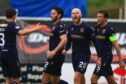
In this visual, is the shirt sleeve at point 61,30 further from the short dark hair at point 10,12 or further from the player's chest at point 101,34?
the short dark hair at point 10,12

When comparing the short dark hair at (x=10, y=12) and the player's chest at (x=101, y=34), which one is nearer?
the short dark hair at (x=10, y=12)

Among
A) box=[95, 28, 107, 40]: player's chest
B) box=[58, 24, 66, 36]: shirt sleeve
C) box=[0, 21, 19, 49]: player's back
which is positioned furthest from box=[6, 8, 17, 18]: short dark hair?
box=[95, 28, 107, 40]: player's chest

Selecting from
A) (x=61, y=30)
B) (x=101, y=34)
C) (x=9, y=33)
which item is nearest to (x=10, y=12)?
(x=9, y=33)

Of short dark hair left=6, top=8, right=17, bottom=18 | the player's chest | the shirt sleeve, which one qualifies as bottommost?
the player's chest

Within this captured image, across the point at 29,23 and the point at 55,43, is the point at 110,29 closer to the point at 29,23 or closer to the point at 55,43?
the point at 55,43

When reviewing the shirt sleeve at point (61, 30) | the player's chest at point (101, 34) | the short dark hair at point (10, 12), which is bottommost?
the player's chest at point (101, 34)

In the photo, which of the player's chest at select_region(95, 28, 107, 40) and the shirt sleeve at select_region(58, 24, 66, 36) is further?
the player's chest at select_region(95, 28, 107, 40)

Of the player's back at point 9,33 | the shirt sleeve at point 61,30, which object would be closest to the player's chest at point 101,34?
the shirt sleeve at point 61,30

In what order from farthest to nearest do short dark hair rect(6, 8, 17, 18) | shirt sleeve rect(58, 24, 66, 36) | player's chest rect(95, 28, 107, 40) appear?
player's chest rect(95, 28, 107, 40), shirt sleeve rect(58, 24, 66, 36), short dark hair rect(6, 8, 17, 18)

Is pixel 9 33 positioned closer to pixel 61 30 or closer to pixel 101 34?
pixel 61 30

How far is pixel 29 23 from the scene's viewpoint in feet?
60.0

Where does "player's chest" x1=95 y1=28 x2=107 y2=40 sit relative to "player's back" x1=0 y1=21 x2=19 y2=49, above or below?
below

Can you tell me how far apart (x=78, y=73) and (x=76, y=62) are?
31 centimetres

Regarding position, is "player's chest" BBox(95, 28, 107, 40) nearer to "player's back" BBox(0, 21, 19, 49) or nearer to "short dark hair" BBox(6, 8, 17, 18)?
"player's back" BBox(0, 21, 19, 49)
